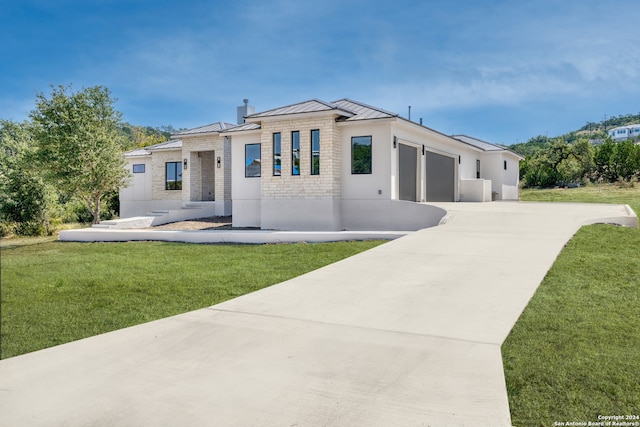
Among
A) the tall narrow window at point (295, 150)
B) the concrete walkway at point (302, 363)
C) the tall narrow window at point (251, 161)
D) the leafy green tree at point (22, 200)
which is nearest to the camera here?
the concrete walkway at point (302, 363)

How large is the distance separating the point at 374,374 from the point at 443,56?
21.8 meters

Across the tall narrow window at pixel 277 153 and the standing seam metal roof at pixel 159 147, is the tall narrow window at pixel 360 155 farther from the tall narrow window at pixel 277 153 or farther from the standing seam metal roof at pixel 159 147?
the standing seam metal roof at pixel 159 147

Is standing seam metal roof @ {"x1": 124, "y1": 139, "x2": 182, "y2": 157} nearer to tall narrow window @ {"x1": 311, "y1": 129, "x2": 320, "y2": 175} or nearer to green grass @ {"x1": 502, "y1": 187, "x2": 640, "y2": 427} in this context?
tall narrow window @ {"x1": 311, "y1": 129, "x2": 320, "y2": 175}

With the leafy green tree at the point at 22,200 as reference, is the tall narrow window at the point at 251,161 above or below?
above

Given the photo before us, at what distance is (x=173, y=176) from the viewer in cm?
2389

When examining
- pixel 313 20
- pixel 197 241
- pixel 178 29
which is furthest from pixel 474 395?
pixel 313 20

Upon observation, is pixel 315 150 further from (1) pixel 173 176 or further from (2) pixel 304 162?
(1) pixel 173 176

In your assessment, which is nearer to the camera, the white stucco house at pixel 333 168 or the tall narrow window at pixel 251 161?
the white stucco house at pixel 333 168

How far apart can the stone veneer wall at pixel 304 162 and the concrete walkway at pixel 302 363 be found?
8.75 meters

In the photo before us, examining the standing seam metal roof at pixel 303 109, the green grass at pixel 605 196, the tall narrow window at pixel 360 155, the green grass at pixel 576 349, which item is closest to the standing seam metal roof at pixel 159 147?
the standing seam metal roof at pixel 303 109

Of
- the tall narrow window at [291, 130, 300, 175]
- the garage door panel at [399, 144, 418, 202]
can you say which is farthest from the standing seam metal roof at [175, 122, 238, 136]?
the garage door panel at [399, 144, 418, 202]

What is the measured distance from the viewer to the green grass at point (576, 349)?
291cm

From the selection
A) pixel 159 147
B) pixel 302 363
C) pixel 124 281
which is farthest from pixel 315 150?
pixel 159 147

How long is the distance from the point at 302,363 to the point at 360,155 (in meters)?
12.0
